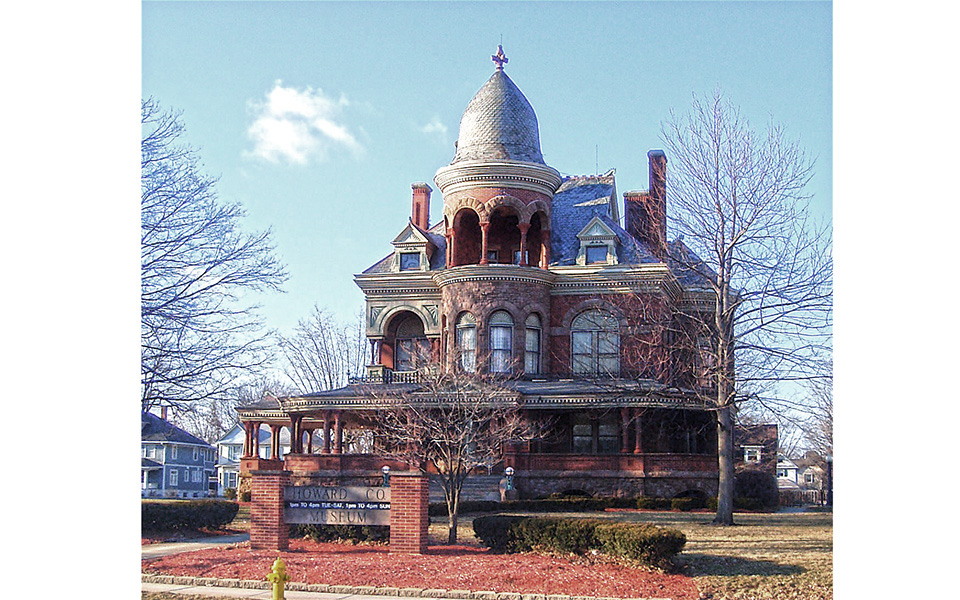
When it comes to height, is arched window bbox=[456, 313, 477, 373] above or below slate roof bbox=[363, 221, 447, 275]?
below

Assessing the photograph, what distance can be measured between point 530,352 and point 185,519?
56.3ft

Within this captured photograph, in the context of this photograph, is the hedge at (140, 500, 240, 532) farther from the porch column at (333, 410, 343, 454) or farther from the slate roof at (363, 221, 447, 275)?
the slate roof at (363, 221, 447, 275)

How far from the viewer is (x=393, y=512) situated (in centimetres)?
1730

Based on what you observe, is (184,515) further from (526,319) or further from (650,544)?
(526,319)

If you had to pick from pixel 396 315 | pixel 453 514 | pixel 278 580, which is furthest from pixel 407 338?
pixel 278 580

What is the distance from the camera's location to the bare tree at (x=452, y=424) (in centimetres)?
2147

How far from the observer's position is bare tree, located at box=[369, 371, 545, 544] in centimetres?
2147

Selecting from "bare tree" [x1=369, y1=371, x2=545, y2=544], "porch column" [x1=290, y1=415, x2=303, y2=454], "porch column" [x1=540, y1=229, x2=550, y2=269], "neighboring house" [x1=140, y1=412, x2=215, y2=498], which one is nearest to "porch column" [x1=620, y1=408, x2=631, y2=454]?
"bare tree" [x1=369, y1=371, x2=545, y2=544]

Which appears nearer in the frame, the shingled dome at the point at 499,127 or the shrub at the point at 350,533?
the shrub at the point at 350,533

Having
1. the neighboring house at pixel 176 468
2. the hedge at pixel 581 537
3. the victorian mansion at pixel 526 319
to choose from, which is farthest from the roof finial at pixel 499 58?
the neighboring house at pixel 176 468

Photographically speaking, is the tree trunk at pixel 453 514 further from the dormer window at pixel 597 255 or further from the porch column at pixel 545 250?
the dormer window at pixel 597 255

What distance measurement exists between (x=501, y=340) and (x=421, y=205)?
1142 centimetres

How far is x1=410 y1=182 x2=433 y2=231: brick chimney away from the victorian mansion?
3.49 meters
